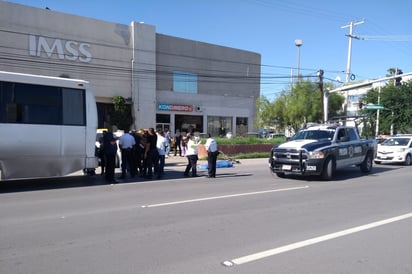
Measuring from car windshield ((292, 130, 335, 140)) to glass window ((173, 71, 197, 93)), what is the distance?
2716 cm

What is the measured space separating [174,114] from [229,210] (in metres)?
33.5

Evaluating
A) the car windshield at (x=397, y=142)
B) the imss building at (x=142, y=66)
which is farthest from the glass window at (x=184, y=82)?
the car windshield at (x=397, y=142)

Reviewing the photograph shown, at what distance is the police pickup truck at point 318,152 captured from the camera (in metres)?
13.1

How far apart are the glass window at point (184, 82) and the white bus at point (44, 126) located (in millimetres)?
28829

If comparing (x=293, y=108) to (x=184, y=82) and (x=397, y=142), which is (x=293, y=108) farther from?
(x=397, y=142)

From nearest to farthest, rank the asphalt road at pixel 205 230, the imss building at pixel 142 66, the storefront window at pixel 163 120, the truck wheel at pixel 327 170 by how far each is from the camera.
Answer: the asphalt road at pixel 205 230, the truck wheel at pixel 327 170, the imss building at pixel 142 66, the storefront window at pixel 163 120

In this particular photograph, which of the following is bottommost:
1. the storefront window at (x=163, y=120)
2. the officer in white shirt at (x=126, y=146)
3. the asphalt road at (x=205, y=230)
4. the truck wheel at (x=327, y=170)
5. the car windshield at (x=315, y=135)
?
the asphalt road at (x=205, y=230)

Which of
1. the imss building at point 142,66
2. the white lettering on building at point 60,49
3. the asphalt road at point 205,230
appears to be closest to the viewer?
the asphalt road at point 205,230

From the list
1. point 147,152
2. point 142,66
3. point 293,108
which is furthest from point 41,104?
point 293,108

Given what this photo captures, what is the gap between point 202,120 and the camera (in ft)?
143

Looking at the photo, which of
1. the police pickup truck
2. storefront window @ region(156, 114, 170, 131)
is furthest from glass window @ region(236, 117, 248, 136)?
the police pickup truck

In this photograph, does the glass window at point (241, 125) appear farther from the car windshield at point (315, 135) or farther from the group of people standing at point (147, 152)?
the group of people standing at point (147, 152)

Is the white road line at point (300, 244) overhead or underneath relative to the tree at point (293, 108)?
underneath

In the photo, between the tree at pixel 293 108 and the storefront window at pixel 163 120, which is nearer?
the storefront window at pixel 163 120
